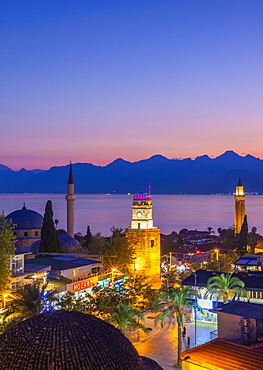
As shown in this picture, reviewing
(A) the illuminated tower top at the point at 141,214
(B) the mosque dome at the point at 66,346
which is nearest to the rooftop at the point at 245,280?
(A) the illuminated tower top at the point at 141,214

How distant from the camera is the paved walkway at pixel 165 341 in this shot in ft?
65.1

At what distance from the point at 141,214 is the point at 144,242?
2.96 metres

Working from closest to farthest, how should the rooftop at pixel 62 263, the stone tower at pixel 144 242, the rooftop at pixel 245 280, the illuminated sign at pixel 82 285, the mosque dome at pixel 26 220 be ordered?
the rooftop at pixel 245 280
the illuminated sign at pixel 82 285
the rooftop at pixel 62 263
the stone tower at pixel 144 242
the mosque dome at pixel 26 220

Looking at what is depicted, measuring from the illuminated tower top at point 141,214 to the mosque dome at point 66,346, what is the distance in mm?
37000

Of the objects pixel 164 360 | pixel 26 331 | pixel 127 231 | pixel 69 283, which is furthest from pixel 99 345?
pixel 127 231

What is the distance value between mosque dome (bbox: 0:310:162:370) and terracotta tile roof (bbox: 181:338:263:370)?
8.47m

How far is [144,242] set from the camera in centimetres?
4194

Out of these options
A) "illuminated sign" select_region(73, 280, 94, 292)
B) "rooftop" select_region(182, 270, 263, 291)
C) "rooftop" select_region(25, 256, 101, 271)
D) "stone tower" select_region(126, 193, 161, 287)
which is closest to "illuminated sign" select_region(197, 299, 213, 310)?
"rooftop" select_region(182, 270, 263, 291)

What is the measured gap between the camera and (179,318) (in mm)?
18984

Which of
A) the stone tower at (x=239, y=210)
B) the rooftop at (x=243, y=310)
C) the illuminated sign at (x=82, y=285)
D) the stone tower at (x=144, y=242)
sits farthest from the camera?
the stone tower at (x=239, y=210)

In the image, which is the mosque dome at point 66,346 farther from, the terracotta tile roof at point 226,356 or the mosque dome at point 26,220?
the mosque dome at point 26,220

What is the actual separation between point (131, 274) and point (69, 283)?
42.4ft

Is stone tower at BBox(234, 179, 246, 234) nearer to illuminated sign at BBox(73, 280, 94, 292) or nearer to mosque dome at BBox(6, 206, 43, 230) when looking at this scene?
mosque dome at BBox(6, 206, 43, 230)

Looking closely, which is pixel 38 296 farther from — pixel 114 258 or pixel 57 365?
pixel 114 258
